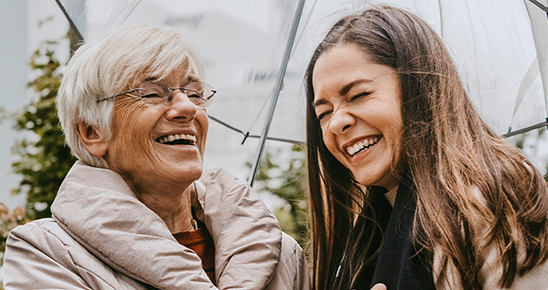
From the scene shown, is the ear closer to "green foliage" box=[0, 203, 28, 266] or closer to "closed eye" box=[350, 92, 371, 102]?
"closed eye" box=[350, 92, 371, 102]

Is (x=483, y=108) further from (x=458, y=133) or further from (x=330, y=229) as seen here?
(x=330, y=229)

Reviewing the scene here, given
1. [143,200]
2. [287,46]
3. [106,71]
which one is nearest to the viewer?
[106,71]

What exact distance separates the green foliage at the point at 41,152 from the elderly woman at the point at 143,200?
2.99 metres

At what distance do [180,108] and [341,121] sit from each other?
599 millimetres

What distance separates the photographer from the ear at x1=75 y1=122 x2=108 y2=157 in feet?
6.74

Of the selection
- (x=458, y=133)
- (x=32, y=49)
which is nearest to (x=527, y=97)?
(x=458, y=133)

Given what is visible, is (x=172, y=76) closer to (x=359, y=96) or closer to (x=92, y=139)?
(x=92, y=139)

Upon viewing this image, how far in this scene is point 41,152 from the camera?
16.3 ft

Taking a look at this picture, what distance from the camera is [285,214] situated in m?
6.12

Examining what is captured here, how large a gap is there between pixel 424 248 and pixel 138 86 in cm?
114

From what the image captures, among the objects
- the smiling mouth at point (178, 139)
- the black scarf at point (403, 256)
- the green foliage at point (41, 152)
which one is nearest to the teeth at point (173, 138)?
the smiling mouth at point (178, 139)

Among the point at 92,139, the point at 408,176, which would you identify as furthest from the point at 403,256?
the point at 92,139

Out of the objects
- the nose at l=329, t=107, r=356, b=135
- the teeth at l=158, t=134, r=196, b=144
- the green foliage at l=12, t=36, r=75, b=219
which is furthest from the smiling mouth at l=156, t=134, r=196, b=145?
the green foliage at l=12, t=36, r=75, b=219

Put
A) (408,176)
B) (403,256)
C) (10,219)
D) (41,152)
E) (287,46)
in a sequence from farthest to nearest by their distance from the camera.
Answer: (41,152) → (10,219) → (287,46) → (408,176) → (403,256)
